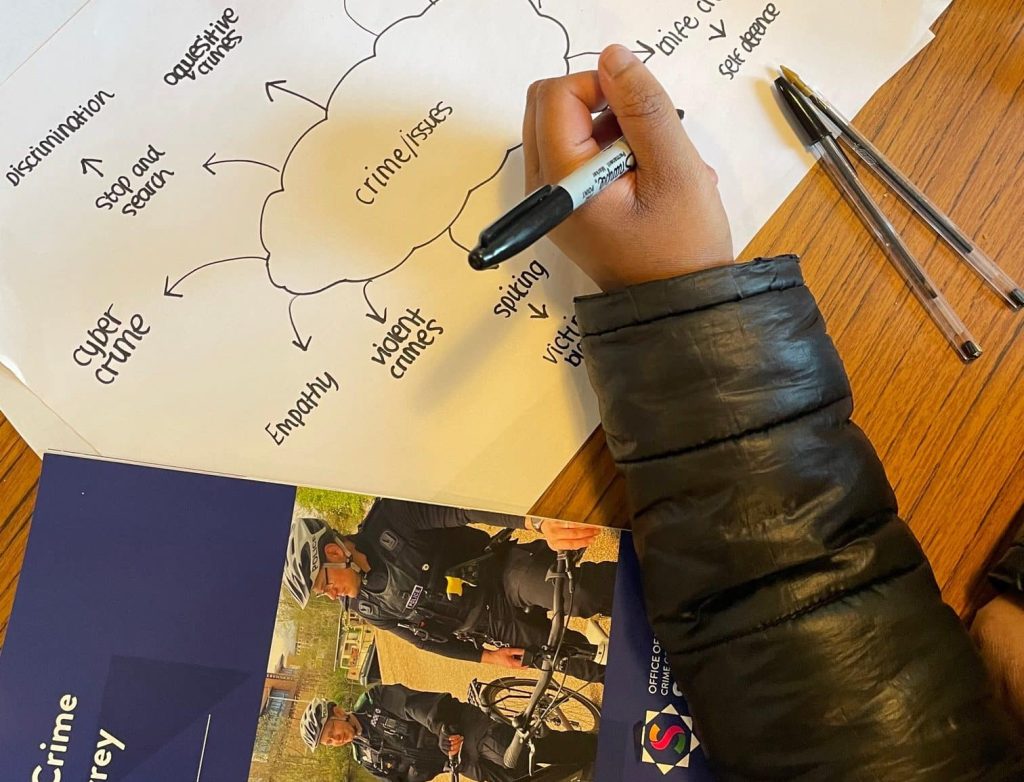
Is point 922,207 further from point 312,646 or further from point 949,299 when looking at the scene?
point 312,646

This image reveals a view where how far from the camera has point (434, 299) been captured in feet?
1.43

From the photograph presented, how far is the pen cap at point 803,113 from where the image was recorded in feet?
1.48

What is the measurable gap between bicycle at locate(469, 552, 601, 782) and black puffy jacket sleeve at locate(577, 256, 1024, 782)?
0.06 meters

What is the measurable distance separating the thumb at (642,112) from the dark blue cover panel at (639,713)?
0.73 ft

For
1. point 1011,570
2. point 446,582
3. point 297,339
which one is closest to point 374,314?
point 297,339

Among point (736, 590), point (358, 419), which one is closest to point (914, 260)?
point (736, 590)

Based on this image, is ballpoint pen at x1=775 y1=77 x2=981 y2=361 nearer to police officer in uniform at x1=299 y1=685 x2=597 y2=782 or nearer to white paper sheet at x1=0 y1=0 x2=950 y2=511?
white paper sheet at x1=0 y1=0 x2=950 y2=511

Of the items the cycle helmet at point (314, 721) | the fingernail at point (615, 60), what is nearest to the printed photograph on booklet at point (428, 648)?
the cycle helmet at point (314, 721)

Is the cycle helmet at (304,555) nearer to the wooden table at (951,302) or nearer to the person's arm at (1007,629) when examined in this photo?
the wooden table at (951,302)

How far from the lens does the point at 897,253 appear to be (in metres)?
0.45

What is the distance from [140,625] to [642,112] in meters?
0.37

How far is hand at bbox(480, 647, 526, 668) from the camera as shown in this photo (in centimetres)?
41

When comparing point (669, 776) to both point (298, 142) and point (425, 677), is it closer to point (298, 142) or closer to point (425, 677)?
point (425, 677)

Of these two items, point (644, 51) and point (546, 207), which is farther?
point (644, 51)
